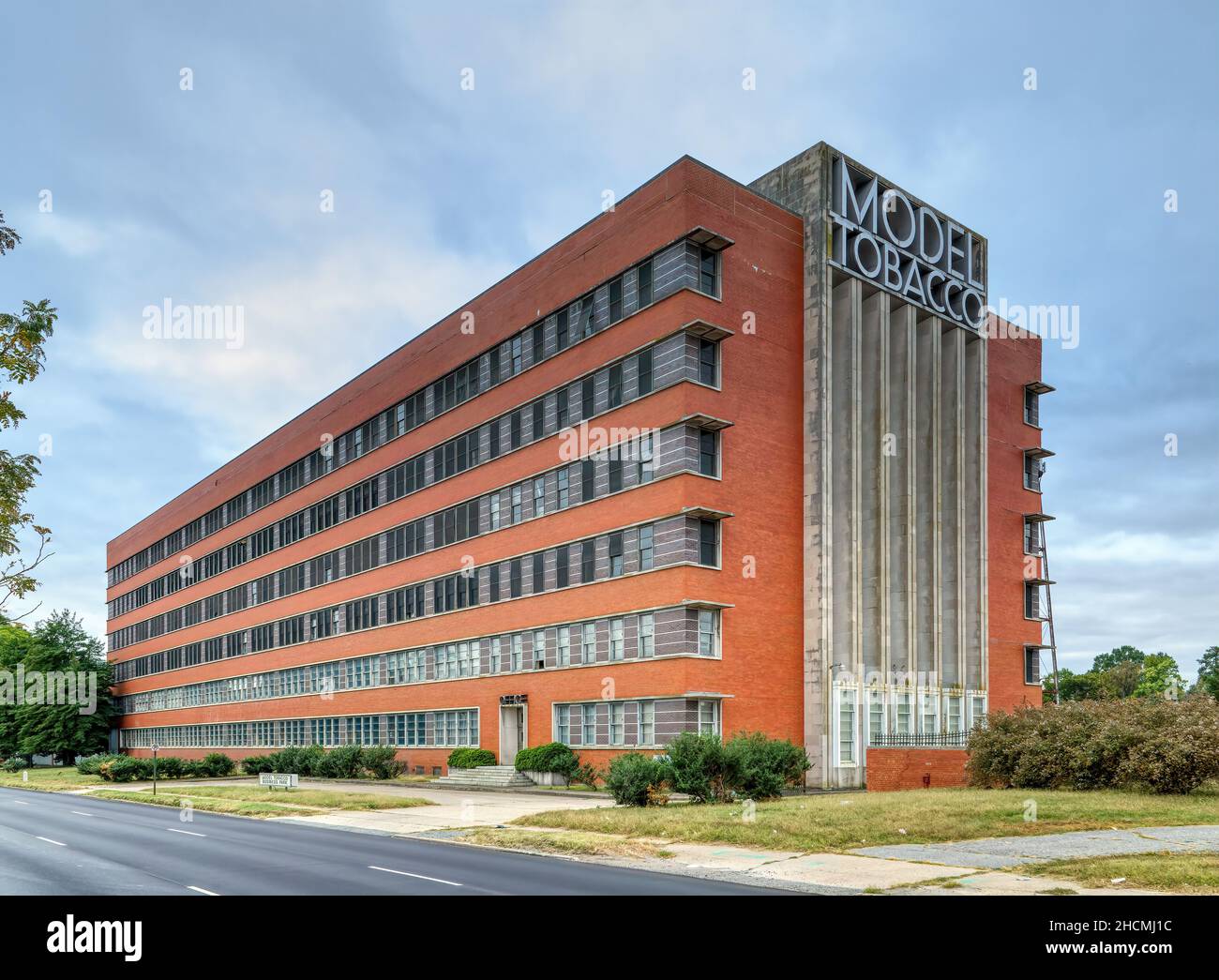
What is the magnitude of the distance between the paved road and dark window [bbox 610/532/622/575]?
670 inches

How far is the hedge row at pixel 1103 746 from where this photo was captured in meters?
27.4

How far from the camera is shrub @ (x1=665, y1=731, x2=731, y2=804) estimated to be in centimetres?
2878

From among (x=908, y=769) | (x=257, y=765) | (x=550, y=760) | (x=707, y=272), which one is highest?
(x=707, y=272)

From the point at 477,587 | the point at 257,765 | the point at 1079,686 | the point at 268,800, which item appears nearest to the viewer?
the point at 268,800

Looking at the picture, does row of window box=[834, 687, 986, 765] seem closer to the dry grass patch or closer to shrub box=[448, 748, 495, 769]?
shrub box=[448, 748, 495, 769]

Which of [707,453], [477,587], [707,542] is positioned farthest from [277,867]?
[477,587]

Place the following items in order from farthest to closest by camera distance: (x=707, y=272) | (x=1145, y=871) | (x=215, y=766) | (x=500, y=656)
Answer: (x=215, y=766) → (x=500, y=656) → (x=707, y=272) → (x=1145, y=871)

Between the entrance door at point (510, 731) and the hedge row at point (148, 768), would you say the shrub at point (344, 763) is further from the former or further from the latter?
the entrance door at point (510, 731)

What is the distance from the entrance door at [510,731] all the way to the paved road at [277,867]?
1956 cm

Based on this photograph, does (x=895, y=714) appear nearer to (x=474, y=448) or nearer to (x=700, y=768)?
(x=700, y=768)

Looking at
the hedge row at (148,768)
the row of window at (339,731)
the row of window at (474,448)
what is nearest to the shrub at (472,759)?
the row of window at (339,731)

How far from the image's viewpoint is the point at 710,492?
40.2 meters

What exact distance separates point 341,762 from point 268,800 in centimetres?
1580
